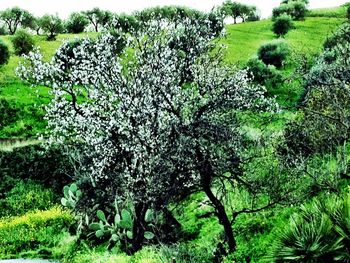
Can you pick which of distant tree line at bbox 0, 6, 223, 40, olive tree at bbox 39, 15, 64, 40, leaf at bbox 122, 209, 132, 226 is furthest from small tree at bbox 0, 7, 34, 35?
leaf at bbox 122, 209, 132, 226

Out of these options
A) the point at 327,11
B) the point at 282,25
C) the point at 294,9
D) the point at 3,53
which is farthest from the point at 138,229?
the point at 327,11

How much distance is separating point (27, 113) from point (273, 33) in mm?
36617

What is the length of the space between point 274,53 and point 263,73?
17.2ft

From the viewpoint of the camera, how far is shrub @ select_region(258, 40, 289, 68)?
164ft

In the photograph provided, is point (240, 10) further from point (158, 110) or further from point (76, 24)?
point (158, 110)

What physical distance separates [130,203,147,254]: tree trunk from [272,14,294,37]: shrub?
47.6m

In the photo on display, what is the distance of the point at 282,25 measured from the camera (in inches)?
2446

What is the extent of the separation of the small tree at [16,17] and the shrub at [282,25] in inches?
Answer: 1800

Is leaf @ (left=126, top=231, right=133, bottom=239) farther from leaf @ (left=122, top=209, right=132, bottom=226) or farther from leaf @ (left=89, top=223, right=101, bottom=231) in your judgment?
leaf @ (left=89, top=223, right=101, bottom=231)

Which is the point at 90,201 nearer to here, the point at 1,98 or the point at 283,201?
the point at 283,201

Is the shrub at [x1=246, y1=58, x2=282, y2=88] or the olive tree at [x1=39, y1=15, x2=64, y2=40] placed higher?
the olive tree at [x1=39, y1=15, x2=64, y2=40]

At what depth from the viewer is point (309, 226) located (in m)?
11.3

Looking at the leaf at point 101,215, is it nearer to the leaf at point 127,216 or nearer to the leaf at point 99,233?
the leaf at point 99,233

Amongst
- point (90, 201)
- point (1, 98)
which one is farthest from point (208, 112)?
point (1, 98)
